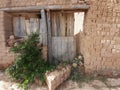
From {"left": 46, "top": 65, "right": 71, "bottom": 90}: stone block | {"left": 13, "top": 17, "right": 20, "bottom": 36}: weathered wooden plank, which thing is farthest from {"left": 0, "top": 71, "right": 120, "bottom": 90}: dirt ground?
{"left": 13, "top": 17, "right": 20, "bottom": 36}: weathered wooden plank

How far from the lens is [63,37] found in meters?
5.41

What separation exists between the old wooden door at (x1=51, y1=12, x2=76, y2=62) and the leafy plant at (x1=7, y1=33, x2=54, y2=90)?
695mm

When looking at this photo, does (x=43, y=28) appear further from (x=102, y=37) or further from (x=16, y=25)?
(x=102, y=37)

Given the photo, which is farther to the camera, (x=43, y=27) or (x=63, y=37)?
(x=63, y=37)

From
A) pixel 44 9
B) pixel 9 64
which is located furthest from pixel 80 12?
pixel 9 64

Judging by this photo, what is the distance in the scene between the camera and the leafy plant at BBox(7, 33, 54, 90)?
4.71 metres

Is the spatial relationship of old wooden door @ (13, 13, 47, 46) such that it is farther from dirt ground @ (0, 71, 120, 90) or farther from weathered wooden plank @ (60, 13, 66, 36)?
dirt ground @ (0, 71, 120, 90)

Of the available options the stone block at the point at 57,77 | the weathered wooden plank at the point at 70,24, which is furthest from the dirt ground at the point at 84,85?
the weathered wooden plank at the point at 70,24

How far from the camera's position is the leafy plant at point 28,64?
4.71 metres

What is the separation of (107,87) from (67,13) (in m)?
2.66

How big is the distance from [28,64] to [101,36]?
2347mm

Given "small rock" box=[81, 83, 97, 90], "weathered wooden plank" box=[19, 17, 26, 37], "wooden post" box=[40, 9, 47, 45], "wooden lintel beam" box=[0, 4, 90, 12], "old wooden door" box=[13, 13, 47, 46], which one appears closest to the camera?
"small rock" box=[81, 83, 97, 90]

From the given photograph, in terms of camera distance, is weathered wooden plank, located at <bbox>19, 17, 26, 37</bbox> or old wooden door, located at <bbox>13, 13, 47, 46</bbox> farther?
weathered wooden plank, located at <bbox>19, 17, 26, 37</bbox>

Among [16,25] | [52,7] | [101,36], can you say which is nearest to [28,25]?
[16,25]
